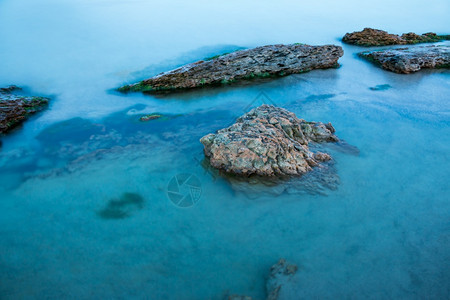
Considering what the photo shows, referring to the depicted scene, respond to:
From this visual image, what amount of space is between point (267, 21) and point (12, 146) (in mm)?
15810

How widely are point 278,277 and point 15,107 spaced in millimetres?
9826

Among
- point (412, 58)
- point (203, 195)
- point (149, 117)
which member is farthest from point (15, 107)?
point (412, 58)

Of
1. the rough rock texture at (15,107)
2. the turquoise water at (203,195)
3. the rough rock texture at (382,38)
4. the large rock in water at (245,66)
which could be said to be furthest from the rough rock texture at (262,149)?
the rough rock texture at (382,38)

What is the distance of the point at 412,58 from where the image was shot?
531 inches

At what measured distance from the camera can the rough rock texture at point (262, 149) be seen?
7109mm

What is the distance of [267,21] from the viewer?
62.0 ft

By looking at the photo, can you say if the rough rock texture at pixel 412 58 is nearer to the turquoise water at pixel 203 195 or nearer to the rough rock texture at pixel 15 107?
the turquoise water at pixel 203 195

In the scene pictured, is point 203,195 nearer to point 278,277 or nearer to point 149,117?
point 278,277

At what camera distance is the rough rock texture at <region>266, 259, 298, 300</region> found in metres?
4.73

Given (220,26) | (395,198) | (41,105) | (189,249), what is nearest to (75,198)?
(189,249)

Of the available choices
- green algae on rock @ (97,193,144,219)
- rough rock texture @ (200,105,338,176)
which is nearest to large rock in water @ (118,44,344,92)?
rough rock texture @ (200,105,338,176)

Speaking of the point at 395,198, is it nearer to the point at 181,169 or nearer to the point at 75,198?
the point at 181,169

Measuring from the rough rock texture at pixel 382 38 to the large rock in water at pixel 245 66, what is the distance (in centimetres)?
360

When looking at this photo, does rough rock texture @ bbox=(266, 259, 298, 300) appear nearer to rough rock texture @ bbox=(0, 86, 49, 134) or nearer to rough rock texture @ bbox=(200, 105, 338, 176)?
rough rock texture @ bbox=(200, 105, 338, 176)
